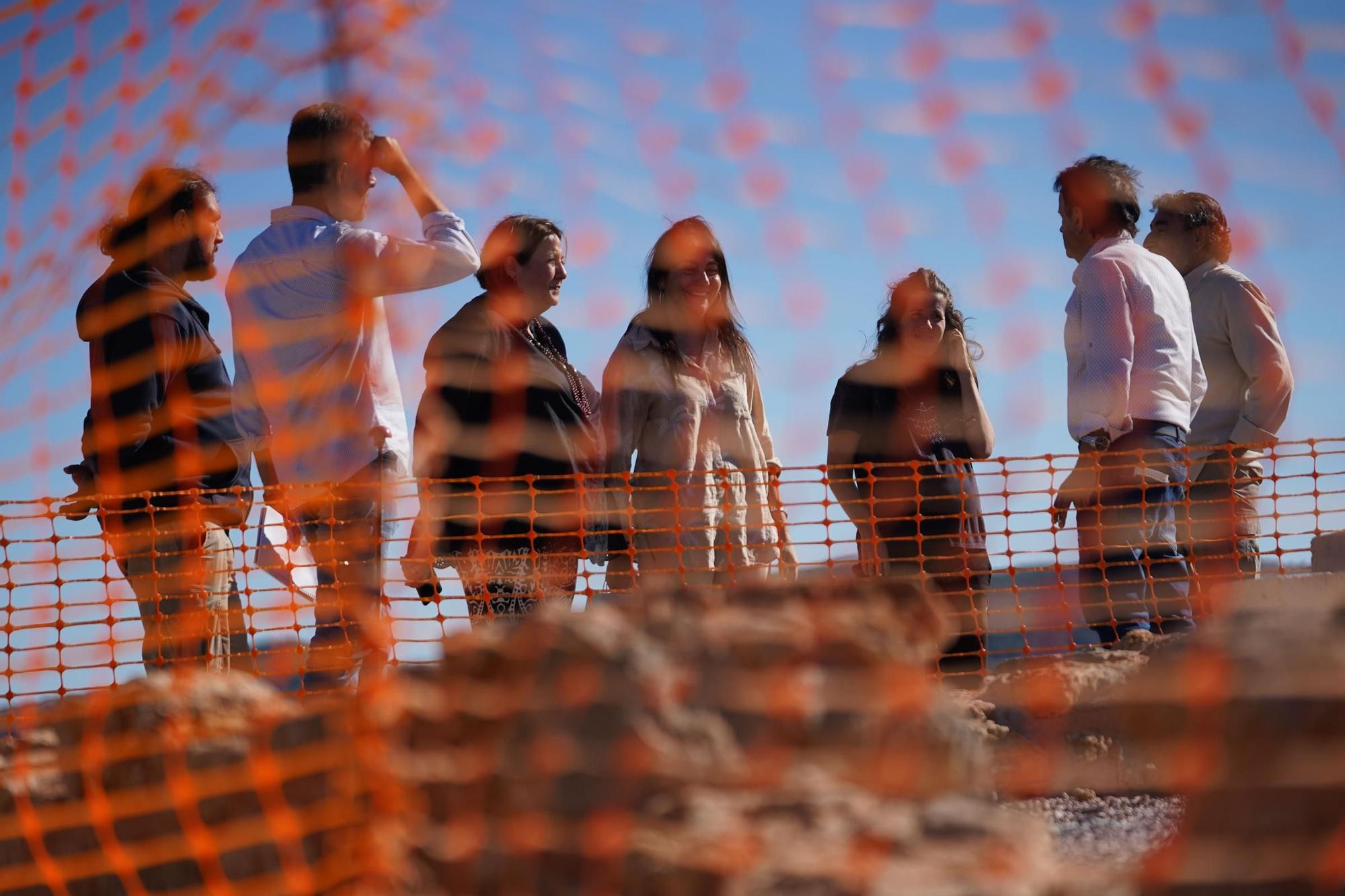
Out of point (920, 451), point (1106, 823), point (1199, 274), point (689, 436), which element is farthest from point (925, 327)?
point (1106, 823)

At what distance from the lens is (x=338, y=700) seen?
7.55 ft

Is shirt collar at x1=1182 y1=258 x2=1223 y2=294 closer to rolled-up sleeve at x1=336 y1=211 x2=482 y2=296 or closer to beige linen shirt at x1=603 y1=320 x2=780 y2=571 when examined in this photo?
beige linen shirt at x1=603 y1=320 x2=780 y2=571

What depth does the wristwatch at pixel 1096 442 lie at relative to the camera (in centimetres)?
403

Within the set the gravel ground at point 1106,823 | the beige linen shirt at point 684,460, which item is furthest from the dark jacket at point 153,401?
the gravel ground at point 1106,823

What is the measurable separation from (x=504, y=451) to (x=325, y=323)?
2.07ft

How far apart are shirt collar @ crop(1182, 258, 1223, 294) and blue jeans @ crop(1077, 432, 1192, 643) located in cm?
71

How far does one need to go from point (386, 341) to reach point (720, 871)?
2.47 metres

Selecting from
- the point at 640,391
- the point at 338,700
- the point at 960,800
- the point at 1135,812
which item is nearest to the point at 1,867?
the point at 338,700

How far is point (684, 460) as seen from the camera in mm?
4082

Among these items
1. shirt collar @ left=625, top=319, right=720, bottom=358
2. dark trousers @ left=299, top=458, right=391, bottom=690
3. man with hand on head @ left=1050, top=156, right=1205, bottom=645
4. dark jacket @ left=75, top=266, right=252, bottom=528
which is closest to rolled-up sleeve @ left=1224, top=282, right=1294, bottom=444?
man with hand on head @ left=1050, top=156, right=1205, bottom=645

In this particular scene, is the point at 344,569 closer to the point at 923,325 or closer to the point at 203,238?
the point at 203,238

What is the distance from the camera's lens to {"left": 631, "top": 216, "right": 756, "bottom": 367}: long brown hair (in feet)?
13.8

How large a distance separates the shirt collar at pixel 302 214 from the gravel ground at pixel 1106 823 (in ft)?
7.82

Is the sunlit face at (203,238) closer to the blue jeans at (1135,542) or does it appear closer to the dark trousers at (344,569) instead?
the dark trousers at (344,569)
